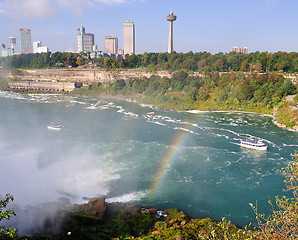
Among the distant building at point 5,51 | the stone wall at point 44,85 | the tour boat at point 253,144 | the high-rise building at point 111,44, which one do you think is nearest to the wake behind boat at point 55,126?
the tour boat at point 253,144

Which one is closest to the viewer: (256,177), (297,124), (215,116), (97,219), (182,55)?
(97,219)

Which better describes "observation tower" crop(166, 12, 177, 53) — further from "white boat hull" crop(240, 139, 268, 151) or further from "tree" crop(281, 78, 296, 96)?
"white boat hull" crop(240, 139, 268, 151)

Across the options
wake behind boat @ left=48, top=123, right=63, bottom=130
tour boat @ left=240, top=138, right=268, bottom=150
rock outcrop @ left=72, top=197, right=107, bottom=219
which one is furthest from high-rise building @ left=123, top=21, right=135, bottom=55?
rock outcrop @ left=72, top=197, right=107, bottom=219

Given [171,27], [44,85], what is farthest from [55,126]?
[171,27]

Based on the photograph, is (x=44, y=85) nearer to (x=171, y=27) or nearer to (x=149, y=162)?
(x=171, y=27)

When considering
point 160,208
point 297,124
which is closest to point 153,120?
point 297,124

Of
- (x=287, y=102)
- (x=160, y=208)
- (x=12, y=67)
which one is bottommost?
(x=160, y=208)

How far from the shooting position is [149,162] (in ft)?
57.2

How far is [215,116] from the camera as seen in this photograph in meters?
31.4

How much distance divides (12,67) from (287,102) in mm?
55679

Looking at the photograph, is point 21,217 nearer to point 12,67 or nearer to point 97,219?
point 97,219

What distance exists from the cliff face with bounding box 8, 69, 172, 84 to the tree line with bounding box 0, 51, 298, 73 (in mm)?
2891

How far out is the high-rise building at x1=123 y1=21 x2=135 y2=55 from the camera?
497 ft

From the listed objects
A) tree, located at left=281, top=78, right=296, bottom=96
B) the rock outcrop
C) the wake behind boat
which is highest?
tree, located at left=281, top=78, right=296, bottom=96
